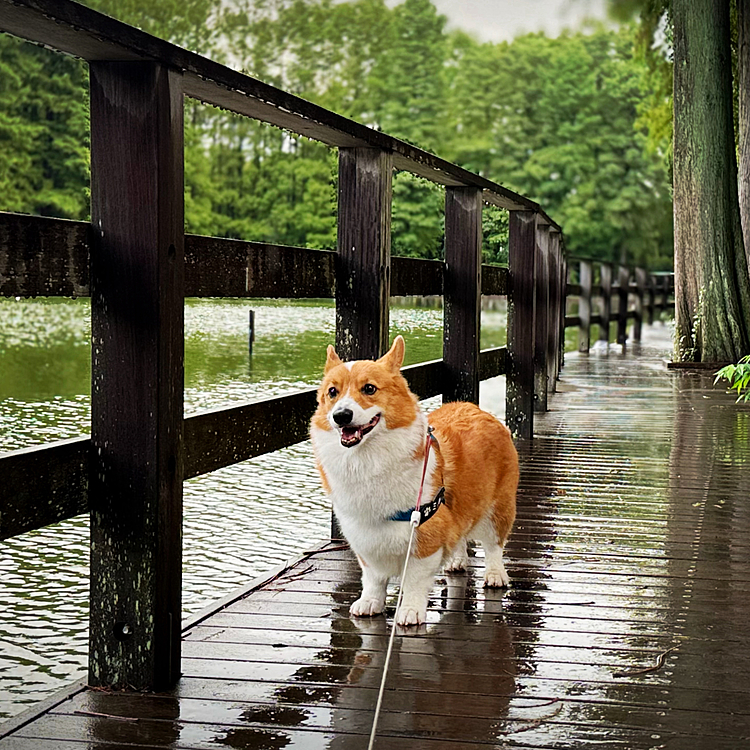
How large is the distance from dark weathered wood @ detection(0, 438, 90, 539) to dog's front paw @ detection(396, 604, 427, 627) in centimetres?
95

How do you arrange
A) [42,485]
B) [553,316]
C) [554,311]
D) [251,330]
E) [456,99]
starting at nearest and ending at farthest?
[42,485] < [553,316] < [554,311] < [251,330] < [456,99]

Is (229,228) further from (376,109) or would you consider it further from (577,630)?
(577,630)

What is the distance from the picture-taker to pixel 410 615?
122 inches

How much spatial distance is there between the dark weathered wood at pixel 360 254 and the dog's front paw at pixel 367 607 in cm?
104

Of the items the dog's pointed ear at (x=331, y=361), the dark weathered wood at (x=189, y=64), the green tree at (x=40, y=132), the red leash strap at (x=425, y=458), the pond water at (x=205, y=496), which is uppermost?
the green tree at (x=40, y=132)

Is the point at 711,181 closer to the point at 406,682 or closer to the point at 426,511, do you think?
the point at 426,511

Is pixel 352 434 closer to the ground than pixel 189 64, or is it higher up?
closer to the ground

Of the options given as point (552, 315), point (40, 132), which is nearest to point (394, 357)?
point (552, 315)

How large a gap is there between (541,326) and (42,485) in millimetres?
6636

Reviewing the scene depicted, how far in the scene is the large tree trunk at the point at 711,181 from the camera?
12609 mm

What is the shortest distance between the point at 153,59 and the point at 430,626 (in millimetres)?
1570

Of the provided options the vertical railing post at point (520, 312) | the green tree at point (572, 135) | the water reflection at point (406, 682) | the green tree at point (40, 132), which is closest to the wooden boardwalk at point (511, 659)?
the water reflection at point (406, 682)

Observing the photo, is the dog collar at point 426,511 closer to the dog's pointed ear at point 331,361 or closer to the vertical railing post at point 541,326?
the dog's pointed ear at point 331,361

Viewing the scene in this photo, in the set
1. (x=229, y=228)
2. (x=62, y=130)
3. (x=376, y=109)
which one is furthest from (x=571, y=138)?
(x=62, y=130)
